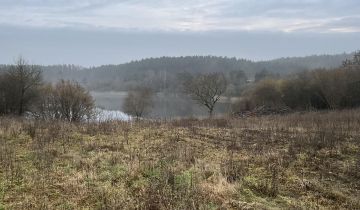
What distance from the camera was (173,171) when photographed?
9188 mm

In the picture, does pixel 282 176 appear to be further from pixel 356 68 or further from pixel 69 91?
pixel 356 68

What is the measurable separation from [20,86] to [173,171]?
4580 cm

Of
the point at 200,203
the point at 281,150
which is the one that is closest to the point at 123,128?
the point at 281,150

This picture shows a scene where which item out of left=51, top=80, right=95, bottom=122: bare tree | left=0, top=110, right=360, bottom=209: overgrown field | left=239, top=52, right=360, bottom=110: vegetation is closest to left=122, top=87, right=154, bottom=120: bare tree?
left=239, top=52, right=360, bottom=110: vegetation

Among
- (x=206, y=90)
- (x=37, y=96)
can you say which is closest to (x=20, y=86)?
(x=37, y=96)

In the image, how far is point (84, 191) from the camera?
7.96m

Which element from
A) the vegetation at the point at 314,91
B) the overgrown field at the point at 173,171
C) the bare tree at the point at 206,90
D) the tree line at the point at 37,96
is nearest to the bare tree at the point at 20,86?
the tree line at the point at 37,96

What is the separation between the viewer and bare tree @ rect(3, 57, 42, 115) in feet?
163

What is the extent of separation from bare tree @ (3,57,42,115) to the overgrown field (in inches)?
1457

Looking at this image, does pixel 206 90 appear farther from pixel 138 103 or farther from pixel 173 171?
pixel 173 171

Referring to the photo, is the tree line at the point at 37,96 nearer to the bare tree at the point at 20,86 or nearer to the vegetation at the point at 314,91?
the bare tree at the point at 20,86

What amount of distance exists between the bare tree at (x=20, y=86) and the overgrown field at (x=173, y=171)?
121 feet

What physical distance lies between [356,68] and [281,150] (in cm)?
4743

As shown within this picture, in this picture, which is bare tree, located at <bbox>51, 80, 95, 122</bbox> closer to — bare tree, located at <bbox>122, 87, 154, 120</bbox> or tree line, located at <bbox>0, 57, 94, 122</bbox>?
tree line, located at <bbox>0, 57, 94, 122</bbox>
